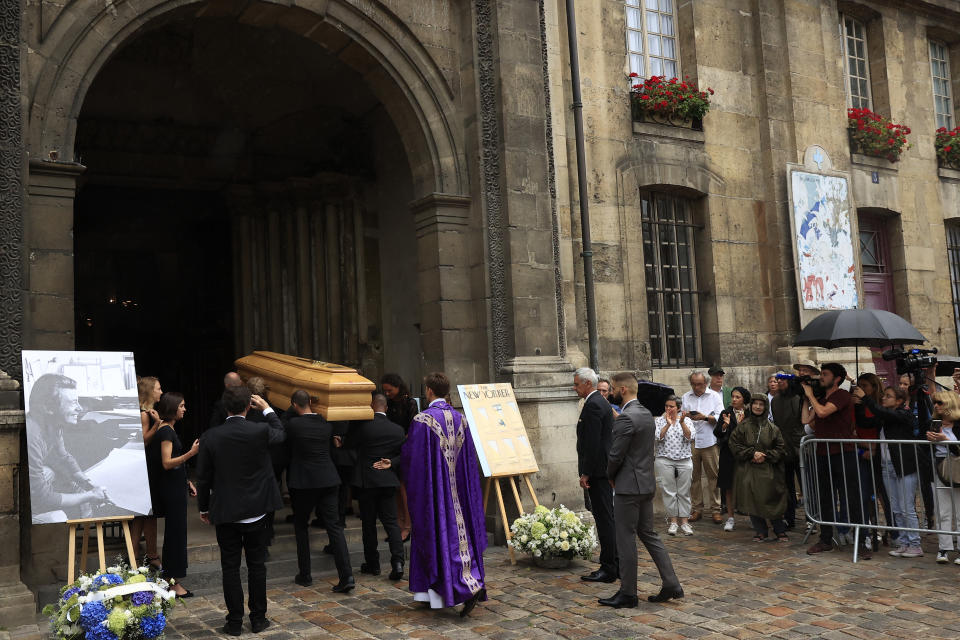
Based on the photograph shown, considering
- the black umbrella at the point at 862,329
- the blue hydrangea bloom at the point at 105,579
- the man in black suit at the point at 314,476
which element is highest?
the black umbrella at the point at 862,329

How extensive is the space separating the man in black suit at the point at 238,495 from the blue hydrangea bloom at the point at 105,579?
637 mm

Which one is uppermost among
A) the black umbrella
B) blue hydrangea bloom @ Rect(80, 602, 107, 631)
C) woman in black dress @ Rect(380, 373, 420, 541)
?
the black umbrella

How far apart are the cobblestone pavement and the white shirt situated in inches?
84.8

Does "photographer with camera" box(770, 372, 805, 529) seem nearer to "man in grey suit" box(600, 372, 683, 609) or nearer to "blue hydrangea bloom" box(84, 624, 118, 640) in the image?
"man in grey suit" box(600, 372, 683, 609)

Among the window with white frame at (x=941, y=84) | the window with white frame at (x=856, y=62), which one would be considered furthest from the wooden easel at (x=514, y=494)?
A: the window with white frame at (x=941, y=84)

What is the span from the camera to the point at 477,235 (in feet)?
30.6

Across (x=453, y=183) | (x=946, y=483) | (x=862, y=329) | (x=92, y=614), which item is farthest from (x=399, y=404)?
(x=946, y=483)

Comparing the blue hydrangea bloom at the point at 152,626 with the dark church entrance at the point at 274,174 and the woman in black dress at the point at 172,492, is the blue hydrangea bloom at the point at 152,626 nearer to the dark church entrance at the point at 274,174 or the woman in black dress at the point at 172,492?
the woman in black dress at the point at 172,492

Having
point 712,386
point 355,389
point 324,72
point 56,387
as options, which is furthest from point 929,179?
point 56,387

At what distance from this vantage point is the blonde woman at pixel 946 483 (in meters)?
7.26

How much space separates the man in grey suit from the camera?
618 cm

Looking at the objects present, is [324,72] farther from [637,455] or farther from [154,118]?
[637,455]

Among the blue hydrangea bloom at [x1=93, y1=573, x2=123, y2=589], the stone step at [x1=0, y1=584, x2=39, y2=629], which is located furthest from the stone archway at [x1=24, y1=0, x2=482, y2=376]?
the blue hydrangea bloom at [x1=93, y1=573, x2=123, y2=589]

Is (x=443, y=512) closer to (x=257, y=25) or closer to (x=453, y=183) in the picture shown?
(x=453, y=183)
